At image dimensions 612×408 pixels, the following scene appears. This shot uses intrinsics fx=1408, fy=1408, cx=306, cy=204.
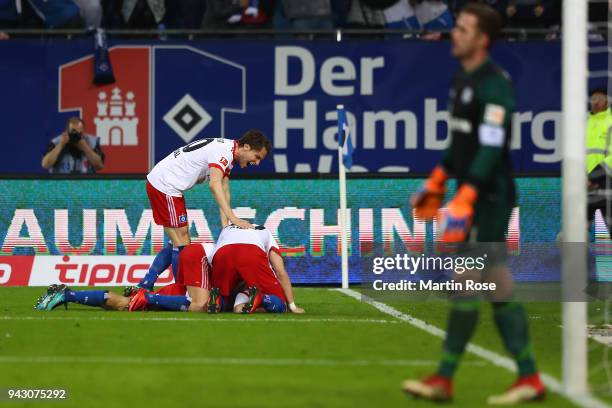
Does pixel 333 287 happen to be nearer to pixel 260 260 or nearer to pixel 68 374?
pixel 260 260

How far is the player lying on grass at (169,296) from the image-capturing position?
504 inches

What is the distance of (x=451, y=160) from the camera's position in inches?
297

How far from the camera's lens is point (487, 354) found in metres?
9.55

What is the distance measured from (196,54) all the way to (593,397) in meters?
12.6

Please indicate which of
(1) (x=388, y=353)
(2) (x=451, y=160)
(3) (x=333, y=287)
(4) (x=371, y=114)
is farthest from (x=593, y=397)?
(4) (x=371, y=114)

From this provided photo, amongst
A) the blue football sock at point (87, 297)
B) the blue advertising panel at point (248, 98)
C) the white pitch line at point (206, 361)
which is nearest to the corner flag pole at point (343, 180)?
the blue advertising panel at point (248, 98)

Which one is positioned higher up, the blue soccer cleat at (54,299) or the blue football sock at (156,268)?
the blue football sock at (156,268)

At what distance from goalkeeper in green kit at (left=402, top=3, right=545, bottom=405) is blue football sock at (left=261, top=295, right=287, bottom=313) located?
5670 millimetres

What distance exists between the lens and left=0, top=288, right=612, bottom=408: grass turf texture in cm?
748

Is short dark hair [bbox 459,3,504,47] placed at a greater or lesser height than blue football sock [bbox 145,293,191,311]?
greater

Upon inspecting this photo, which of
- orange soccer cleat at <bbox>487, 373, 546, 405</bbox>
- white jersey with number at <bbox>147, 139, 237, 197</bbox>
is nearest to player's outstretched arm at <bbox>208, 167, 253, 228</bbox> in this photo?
white jersey with number at <bbox>147, 139, 237, 197</bbox>

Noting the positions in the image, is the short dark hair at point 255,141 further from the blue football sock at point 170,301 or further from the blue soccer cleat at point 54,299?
the blue soccer cleat at point 54,299

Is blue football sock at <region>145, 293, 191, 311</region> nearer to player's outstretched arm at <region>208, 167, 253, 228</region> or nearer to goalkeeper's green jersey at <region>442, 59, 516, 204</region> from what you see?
player's outstretched arm at <region>208, 167, 253, 228</region>

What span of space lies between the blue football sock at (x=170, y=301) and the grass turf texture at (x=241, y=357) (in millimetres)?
249
